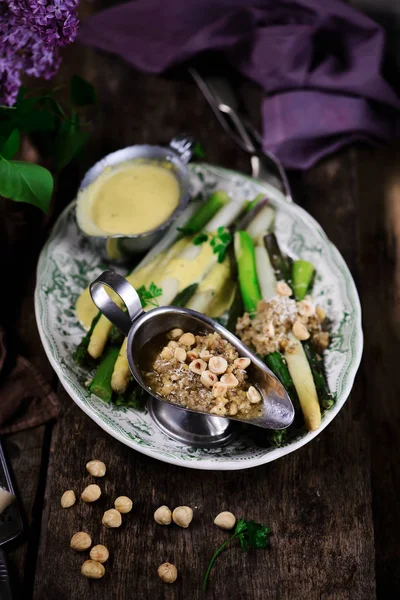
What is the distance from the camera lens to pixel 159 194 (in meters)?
3.45

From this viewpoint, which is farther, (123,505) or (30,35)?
(30,35)

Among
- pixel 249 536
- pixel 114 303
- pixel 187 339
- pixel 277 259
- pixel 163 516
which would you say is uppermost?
pixel 114 303

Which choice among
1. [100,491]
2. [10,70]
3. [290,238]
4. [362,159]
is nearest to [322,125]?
[362,159]

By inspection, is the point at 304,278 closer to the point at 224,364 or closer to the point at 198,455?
the point at 224,364

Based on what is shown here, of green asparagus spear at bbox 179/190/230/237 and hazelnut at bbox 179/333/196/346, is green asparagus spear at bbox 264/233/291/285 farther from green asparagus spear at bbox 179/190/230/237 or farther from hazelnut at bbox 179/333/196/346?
hazelnut at bbox 179/333/196/346

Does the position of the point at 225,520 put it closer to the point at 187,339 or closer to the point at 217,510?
the point at 217,510

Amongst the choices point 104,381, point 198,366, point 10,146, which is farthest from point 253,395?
point 10,146

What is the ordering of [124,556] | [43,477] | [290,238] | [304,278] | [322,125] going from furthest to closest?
[322,125] < [290,238] < [304,278] < [43,477] < [124,556]

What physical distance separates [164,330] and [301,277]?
0.81 metres

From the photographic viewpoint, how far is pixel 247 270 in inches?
129

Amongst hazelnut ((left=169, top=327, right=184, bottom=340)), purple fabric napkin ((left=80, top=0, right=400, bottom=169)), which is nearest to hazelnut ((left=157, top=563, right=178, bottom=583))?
hazelnut ((left=169, top=327, right=184, bottom=340))

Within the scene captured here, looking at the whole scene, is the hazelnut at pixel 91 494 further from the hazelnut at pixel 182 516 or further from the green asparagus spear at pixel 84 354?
the green asparagus spear at pixel 84 354

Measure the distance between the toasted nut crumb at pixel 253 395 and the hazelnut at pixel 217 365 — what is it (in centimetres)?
13

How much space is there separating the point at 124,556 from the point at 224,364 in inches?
33.2
